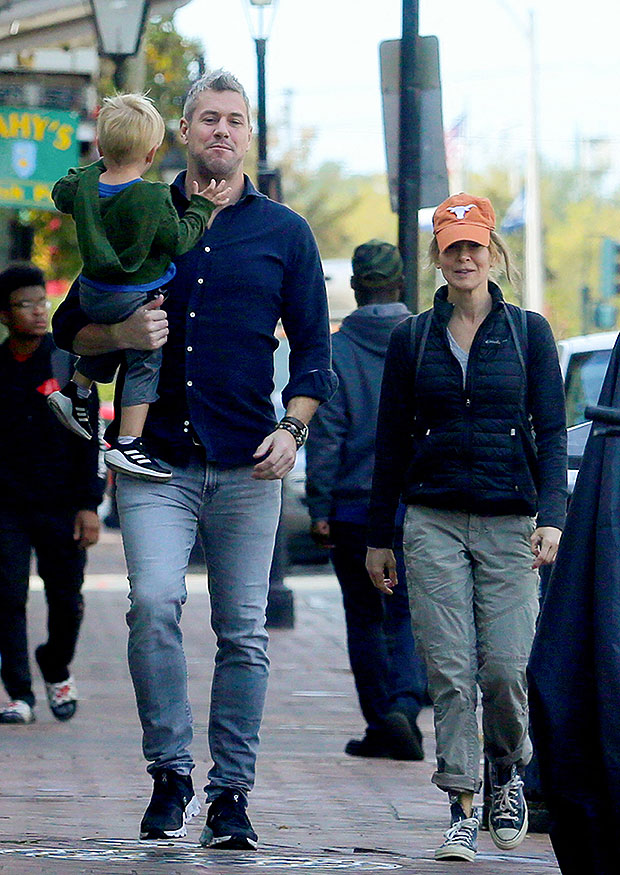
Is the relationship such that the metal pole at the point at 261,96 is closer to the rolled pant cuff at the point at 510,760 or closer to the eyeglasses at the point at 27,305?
the eyeglasses at the point at 27,305

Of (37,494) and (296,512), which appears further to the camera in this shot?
(296,512)

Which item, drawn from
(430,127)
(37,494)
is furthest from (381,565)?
(430,127)

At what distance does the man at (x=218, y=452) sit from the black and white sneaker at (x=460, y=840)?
0.58 meters

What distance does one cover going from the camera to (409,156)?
921 centimetres

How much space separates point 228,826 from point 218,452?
3.36 ft

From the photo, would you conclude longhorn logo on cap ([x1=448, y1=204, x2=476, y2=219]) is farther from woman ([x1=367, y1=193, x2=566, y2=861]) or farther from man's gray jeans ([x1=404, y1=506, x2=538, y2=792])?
man's gray jeans ([x1=404, y1=506, x2=538, y2=792])

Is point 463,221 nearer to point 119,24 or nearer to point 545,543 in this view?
point 545,543

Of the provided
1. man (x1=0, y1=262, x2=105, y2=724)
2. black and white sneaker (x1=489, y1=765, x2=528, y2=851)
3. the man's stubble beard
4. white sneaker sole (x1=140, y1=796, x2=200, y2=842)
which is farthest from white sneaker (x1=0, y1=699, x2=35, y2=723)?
the man's stubble beard

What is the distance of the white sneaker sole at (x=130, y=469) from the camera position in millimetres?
5086

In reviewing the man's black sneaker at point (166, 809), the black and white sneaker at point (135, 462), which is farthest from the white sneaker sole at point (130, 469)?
the man's black sneaker at point (166, 809)

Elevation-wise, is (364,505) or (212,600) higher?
(212,600)

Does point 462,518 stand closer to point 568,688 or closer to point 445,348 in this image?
point 445,348

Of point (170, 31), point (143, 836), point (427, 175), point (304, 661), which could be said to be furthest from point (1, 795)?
point (170, 31)

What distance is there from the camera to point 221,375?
5.21 meters
